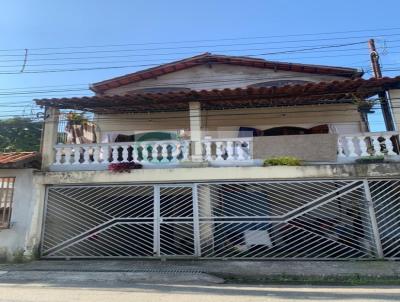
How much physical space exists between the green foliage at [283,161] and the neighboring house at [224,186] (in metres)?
0.14

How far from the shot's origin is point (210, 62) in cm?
1283

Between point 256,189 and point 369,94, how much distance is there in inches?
165

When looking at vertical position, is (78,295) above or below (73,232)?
below

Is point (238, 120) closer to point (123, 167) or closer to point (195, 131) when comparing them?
point (195, 131)

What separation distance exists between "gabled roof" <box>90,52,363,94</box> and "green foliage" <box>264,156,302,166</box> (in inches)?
193

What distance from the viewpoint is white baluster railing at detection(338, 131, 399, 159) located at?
8.32m

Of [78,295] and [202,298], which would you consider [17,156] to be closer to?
[78,295]

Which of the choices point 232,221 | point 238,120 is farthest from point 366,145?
point 238,120

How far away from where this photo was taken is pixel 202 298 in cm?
521

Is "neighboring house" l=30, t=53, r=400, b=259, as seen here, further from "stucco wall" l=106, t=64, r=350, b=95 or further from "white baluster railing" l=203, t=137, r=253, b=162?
"stucco wall" l=106, t=64, r=350, b=95

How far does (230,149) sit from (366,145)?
3667 mm

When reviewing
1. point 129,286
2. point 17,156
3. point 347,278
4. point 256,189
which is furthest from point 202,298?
point 17,156

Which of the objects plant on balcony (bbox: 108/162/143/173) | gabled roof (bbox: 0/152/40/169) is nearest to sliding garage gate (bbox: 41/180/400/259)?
plant on balcony (bbox: 108/162/143/173)

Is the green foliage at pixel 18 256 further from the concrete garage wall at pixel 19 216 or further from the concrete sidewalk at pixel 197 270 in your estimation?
the concrete sidewalk at pixel 197 270
